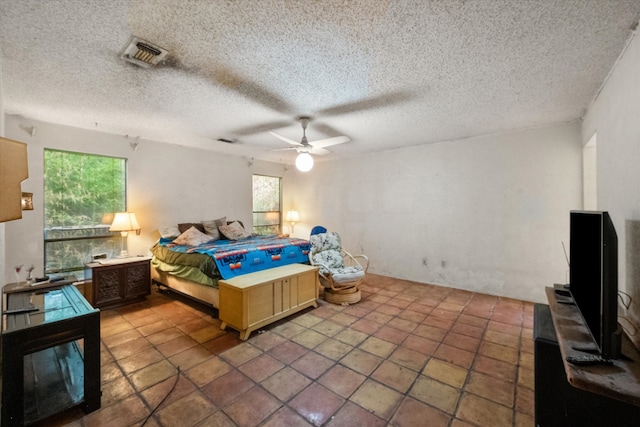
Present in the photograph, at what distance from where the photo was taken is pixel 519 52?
75.7 inches

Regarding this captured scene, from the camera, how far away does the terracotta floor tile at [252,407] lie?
167cm

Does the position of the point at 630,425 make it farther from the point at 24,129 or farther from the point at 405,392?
the point at 24,129

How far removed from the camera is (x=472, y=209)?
13.8 feet

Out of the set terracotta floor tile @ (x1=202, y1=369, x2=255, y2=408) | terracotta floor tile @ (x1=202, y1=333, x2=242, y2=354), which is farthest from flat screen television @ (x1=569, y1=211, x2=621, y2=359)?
terracotta floor tile @ (x1=202, y1=333, x2=242, y2=354)

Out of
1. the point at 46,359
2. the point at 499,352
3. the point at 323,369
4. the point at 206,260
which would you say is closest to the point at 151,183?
the point at 206,260

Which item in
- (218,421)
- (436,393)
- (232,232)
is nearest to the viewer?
(218,421)

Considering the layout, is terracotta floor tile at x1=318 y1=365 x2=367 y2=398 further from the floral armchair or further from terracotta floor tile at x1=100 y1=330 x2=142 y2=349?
terracotta floor tile at x1=100 y1=330 x2=142 y2=349

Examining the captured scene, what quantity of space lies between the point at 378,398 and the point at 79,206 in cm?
462

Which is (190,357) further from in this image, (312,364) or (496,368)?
(496,368)

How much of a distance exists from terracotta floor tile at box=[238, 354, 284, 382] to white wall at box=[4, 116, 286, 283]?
127 inches

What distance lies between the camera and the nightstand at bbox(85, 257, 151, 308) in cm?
338

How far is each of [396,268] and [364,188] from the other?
1.75 meters

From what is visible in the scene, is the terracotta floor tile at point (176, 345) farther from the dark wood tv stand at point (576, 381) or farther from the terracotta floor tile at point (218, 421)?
the dark wood tv stand at point (576, 381)

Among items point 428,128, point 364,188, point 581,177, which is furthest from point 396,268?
point 581,177
